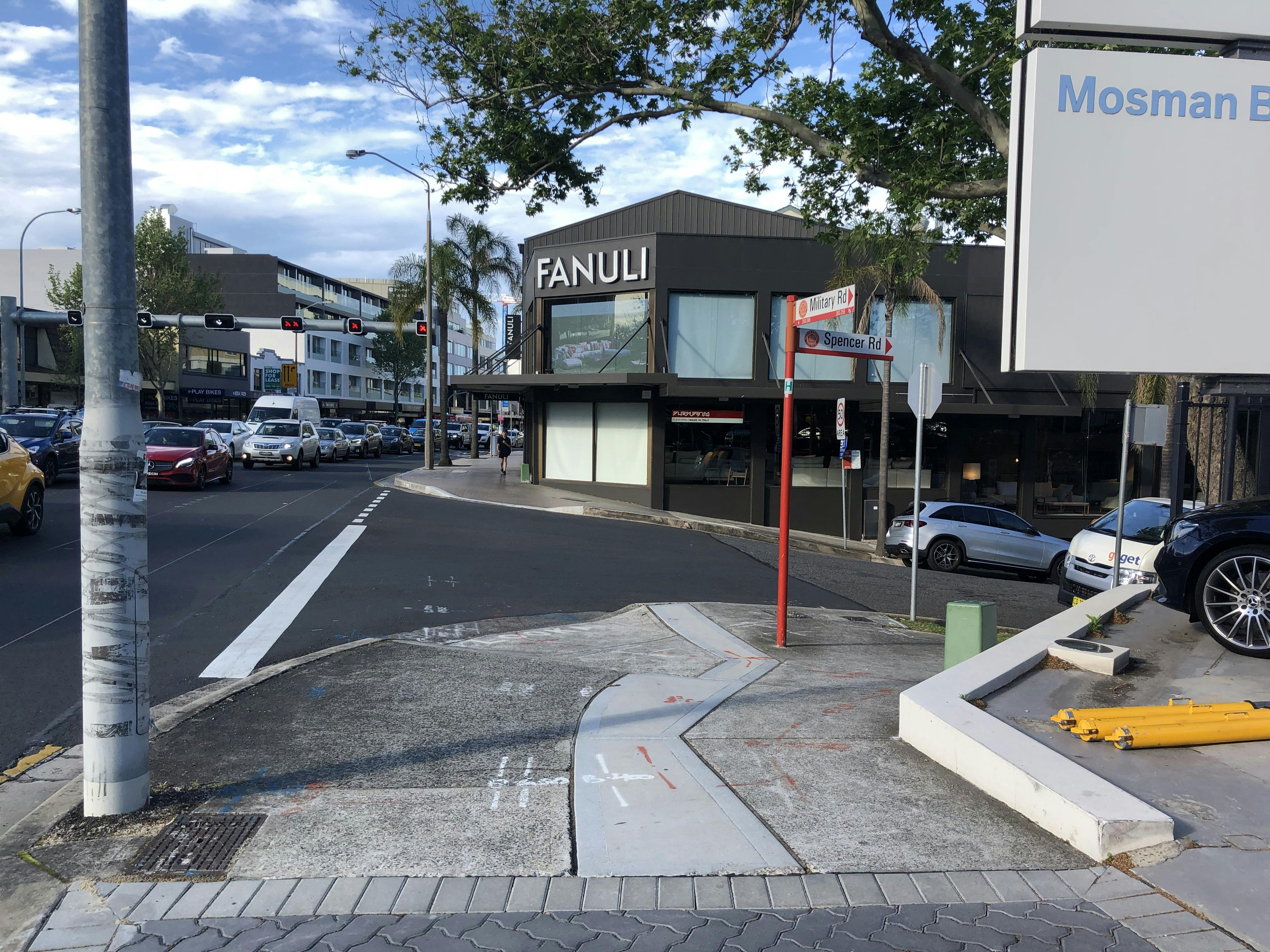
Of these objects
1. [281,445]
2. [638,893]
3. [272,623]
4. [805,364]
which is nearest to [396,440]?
[281,445]

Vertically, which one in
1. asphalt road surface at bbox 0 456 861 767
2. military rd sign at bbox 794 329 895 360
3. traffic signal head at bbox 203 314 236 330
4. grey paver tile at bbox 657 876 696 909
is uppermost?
traffic signal head at bbox 203 314 236 330

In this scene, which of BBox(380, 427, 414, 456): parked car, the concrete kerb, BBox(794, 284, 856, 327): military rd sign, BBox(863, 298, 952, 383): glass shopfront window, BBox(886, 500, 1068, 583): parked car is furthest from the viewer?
BBox(380, 427, 414, 456): parked car

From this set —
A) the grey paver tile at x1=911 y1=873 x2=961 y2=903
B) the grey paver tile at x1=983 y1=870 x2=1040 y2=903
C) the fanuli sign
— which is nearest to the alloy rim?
the fanuli sign

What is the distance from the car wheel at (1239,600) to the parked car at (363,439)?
4166cm

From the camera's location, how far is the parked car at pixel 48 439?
776 inches

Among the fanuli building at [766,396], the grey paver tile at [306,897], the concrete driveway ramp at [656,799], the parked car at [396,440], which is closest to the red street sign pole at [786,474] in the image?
the concrete driveway ramp at [656,799]

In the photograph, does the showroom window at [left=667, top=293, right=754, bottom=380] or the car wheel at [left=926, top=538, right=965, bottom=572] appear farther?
the showroom window at [left=667, top=293, right=754, bottom=380]

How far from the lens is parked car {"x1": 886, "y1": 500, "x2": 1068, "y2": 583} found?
17.8m

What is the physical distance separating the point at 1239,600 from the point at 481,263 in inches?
1512

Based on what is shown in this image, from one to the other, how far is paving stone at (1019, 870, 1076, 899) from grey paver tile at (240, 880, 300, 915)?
2.84 metres

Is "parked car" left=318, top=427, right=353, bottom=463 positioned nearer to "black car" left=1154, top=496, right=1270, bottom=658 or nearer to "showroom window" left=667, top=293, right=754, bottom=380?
"showroom window" left=667, top=293, right=754, bottom=380

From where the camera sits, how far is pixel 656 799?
179 inches

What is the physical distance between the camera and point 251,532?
15.0 meters

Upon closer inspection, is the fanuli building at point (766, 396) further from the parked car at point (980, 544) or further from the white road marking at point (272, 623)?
the white road marking at point (272, 623)
